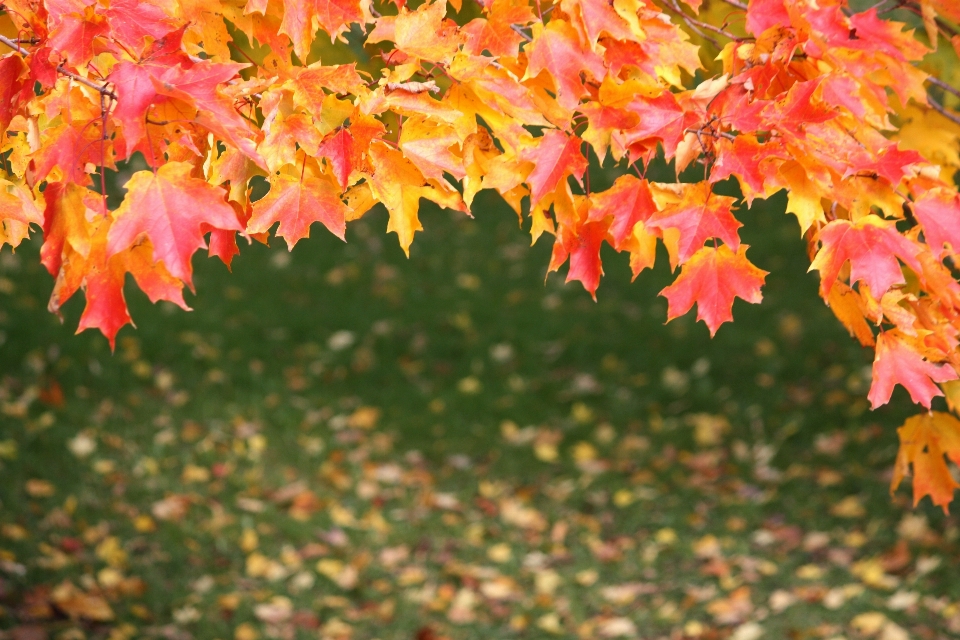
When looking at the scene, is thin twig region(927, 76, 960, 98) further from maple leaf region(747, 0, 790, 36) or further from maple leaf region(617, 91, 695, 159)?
maple leaf region(617, 91, 695, 159)

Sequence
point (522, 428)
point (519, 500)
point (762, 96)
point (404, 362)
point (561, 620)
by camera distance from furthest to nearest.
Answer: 1. point (404, 362)
2. point (522, 428)
3. point (519, 500)
4. point (561, 620)
5. point (762, 96)

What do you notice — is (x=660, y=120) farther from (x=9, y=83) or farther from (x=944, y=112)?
(x=9, y=83)

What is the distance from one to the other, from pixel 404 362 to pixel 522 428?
907mm

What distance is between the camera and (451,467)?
4.44m

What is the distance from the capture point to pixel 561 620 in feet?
11.5

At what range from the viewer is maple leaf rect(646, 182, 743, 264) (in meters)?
1.52

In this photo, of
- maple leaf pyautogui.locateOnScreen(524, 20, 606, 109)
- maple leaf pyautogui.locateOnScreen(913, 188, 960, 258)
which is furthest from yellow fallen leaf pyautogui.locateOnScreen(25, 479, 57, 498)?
maple leaf pyautogui.locateOnScreen(913, 188, 960, 258)

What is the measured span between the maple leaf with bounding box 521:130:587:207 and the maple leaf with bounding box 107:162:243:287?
51 cm

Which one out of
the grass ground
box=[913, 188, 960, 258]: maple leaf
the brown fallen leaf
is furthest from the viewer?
the grass ground

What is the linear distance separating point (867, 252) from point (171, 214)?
1.11 meters

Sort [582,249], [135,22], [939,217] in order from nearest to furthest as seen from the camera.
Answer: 1. [135,22]
2. [939,217]
3. [582,249]

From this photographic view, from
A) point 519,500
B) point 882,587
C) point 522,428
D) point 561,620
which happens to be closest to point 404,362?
point 522,428

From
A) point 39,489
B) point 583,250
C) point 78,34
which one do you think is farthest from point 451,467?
point 78,34

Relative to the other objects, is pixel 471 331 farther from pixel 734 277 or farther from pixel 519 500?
pixel 734 277
